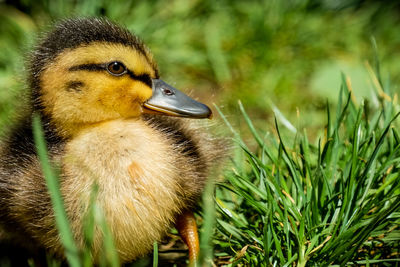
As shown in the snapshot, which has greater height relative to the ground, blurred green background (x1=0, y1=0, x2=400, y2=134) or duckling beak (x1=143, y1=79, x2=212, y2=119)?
blurred green background (x1=0, y1=0, x2=400, y2=134)

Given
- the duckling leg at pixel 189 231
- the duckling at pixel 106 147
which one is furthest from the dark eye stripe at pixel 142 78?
the duckling leg at pixel 189 231

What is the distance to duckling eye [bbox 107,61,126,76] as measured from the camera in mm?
1734

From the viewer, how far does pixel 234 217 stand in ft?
5.76

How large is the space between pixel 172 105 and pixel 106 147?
0.31m

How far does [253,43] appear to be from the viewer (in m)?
3.54

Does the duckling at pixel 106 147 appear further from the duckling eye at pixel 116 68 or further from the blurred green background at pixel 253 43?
the blurred green background at pixel 253 43

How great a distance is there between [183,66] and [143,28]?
1.19ft

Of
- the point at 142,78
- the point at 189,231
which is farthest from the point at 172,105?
the point at 189,231

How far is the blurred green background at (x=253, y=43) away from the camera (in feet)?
10.6

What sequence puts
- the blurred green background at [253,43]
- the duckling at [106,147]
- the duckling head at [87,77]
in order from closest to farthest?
the duckling at [106,147]
the duckling head at [87,77]
the blurred green background at [253,43]

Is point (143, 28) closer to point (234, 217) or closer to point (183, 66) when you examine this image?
point (183, 66)

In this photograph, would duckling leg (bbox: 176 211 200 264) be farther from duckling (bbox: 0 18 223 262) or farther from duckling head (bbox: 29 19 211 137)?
duckling head (bbox: 29 19 211 137)

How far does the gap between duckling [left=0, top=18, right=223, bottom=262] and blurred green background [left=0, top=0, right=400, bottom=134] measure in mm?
1284

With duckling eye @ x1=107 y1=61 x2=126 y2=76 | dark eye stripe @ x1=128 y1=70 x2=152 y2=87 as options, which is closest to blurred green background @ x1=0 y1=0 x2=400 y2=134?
dark eye stripe @ x1=128 y1=70 x2=152 y2=87
